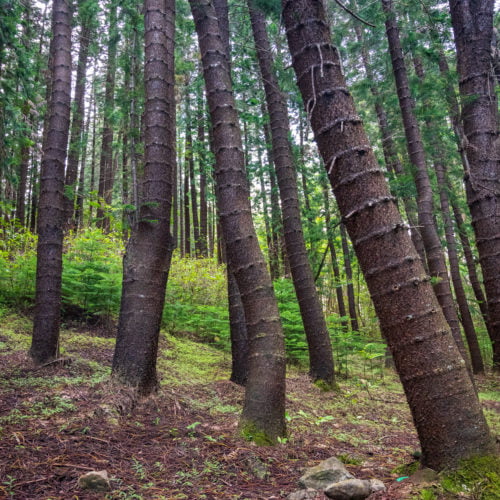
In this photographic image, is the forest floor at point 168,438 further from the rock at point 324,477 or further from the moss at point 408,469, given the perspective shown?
the rock at point 324,477

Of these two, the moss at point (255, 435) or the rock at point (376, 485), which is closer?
the rock at point (376, 485)

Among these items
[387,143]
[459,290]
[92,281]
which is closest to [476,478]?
[92,281]

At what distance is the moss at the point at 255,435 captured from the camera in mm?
3338

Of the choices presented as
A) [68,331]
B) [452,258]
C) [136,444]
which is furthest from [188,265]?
[136,444]

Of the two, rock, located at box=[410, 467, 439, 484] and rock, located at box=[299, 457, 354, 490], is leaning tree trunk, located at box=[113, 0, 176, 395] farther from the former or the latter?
rock, located at box=[410, 467, 439, 484]

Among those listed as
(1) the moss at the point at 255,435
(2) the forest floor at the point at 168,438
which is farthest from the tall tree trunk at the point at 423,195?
(1) the moss at the point at 255,435

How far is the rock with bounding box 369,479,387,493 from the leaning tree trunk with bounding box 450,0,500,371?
2.74 metres

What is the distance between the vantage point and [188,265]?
12.7m

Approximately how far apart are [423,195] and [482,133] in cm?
302

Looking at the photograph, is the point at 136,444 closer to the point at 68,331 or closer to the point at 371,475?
the point at 371,475

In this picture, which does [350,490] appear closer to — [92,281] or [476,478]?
[476,478]

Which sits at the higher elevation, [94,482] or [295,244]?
[295,244]

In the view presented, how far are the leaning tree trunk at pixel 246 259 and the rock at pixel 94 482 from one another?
4.52 feet

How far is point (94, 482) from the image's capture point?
7.72 ft
